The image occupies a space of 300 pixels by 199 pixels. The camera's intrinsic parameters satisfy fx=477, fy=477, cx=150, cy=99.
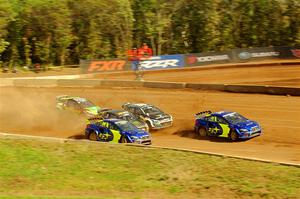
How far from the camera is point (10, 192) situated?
46.0 feet

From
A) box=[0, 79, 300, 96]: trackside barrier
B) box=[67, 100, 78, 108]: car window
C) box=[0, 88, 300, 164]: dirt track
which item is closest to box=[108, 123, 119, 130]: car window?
box=[0, 88, 300, 164]: dirt track

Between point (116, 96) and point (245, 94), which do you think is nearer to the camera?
point (245, 94)

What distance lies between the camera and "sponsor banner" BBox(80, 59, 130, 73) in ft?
144

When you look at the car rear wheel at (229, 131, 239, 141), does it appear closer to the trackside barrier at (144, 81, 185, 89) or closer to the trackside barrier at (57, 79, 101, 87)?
the trackside barrier at (144, 81, 185, 89)

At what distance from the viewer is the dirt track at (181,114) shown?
68.0ft

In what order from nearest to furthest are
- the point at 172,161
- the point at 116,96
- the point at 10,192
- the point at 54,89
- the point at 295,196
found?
the point at 295,196, the point at 10,192, the point at 172,161, the point at 116,96, the point at 54,89

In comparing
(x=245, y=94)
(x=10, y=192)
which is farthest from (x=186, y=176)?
(x=245, y=94)

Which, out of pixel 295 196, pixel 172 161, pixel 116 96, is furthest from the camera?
pixel 116 96

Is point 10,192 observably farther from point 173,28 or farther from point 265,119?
point 173,28

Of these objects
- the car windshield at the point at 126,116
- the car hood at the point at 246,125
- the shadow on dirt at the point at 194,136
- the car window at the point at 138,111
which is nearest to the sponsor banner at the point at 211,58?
the car window at the point at 138,111

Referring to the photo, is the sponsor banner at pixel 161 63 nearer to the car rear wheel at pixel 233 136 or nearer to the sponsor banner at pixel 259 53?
the sponsor banner at pixel 259 53

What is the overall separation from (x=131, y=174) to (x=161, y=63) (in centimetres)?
3054

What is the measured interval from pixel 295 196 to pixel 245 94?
57.0 ft

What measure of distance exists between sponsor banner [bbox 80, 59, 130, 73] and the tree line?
1480 centimetres
